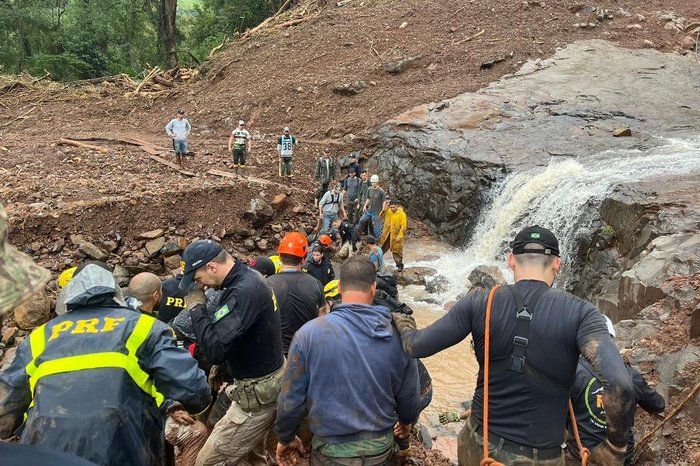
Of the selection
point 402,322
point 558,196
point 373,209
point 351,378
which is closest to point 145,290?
point 351,378

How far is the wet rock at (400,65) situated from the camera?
18.3 metres

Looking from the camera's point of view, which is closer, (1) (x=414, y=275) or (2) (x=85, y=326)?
(2) (x=85, y=326)

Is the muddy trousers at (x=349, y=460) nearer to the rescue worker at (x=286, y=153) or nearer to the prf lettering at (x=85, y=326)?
the prf lettering at (x=85, y=326)

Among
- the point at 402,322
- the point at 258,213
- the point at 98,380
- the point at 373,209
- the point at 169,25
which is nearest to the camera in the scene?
the point at 98,380

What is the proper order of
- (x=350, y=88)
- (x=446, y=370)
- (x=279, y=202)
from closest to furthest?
1. (x=446, y=370)
2. (x=279, y=202)
3. (x=350, y=88)

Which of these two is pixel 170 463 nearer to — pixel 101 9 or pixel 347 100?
pixel 347 100

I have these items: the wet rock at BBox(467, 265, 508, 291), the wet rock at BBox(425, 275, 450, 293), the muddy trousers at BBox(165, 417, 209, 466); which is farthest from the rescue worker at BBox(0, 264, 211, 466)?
the wet rock at BBox(425, 275, 450, 293)

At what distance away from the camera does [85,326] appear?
2289 millimetres

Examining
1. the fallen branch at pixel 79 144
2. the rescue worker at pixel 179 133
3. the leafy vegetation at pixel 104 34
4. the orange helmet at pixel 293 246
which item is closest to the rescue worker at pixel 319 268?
the orange helmet at pixel 293 246

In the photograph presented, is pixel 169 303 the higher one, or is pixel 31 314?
pixel 169 303

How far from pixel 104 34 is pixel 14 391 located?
94.4 feet

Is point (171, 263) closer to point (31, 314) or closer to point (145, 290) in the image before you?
point (31, 314)

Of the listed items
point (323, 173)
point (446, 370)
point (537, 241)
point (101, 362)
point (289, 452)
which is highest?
point (537, 241)

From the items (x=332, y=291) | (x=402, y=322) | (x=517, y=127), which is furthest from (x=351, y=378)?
(x=517, y=127)
